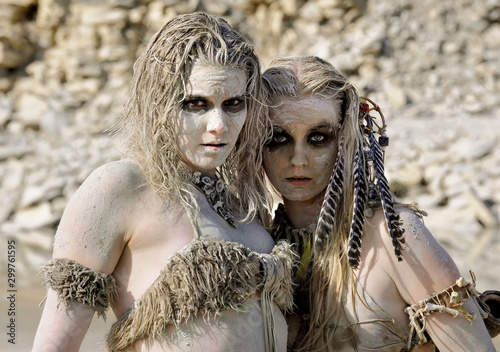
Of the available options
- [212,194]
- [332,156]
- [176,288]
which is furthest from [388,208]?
[176,288]

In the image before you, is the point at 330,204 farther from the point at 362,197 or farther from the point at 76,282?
the point at 76,282

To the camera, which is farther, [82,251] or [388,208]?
[388,208]

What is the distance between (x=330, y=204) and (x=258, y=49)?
9.83 metres

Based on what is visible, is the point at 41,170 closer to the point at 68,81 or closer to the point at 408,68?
the point at 68,81

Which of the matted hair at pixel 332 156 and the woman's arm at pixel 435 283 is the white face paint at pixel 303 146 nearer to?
the matted hair at pixel 332 156

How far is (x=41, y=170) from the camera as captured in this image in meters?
10.5

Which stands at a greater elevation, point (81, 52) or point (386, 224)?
point (81, 52)

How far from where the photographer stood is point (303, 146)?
2.94 meters

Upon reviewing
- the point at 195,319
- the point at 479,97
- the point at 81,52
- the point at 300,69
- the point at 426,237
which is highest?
the point at 81,52

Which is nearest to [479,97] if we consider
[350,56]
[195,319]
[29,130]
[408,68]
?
[408,68]

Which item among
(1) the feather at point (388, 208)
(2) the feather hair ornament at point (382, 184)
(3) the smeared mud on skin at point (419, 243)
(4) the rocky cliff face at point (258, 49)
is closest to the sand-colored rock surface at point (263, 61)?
(4) the rocky cliff face at point (258, 49)

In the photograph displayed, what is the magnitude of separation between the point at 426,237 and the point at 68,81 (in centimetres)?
1040

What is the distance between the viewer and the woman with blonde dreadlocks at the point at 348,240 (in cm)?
274

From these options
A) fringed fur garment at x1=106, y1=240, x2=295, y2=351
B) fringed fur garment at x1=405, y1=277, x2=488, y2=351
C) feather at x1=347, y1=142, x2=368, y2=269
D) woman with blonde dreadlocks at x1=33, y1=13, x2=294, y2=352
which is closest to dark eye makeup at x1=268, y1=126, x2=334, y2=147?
feather at x1=347, y1=142, x2=368, y2=269
